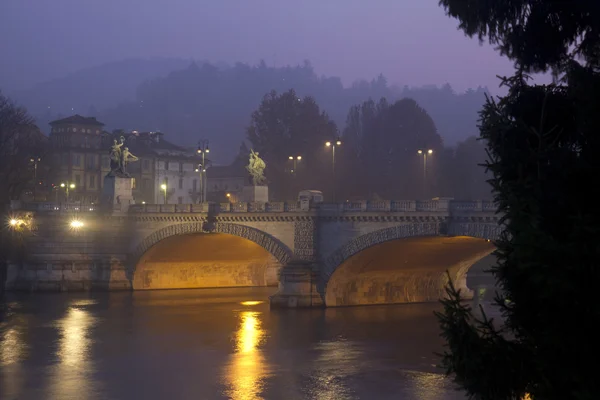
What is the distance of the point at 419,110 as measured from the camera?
360 ft

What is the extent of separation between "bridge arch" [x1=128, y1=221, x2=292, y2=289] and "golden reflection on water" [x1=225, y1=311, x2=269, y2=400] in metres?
7.32

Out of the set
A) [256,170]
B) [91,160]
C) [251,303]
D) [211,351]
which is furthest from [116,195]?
[91,160]

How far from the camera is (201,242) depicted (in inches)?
2453

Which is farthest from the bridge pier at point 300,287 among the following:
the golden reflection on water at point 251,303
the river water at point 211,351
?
the golden reflection on water at point 251,303

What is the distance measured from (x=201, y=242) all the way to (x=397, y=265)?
52.5 feet

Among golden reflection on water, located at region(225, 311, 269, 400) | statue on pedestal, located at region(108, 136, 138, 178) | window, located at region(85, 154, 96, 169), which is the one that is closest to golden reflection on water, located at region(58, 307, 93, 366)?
golden reflection on water, located at region(225, 311, 269, 400)

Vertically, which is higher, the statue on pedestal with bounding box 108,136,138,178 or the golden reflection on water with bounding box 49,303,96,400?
the statue on pedestal with bounding box 108,136,138,178

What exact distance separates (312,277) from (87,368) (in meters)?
20.0

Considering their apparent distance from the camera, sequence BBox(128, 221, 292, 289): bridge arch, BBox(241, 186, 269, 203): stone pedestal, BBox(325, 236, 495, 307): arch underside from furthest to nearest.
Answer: BBox(241, 186, 269, 203): stone pedestal → BBox(128, 221, 292, 289): bridge arch → BBox(325, 236, 495, 307): arch underside

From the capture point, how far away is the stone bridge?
4738 centimetres

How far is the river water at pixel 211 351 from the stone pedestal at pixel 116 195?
8210mm

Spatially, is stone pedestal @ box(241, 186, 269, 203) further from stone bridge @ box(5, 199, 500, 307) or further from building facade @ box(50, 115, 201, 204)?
building facade @ box(50, 115, 201, 204)

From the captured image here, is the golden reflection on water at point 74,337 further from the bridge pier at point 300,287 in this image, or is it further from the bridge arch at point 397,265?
the bridge arch at point 397,265

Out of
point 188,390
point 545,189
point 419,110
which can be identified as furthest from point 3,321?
point 419,110
